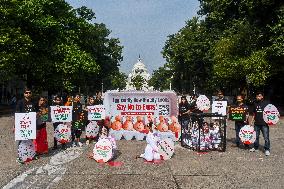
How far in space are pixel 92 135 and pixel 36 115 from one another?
4.29 m

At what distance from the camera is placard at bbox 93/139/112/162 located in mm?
13500

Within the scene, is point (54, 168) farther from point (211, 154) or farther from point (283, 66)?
point (283, 66)

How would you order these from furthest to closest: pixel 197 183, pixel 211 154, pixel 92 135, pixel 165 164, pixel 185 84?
pixel 185 84
pixel 92 135
pixel 211 154
pixel 165 164
pixel 197 183

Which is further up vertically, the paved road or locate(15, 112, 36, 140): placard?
locate(15, 112, 36, 140): placard

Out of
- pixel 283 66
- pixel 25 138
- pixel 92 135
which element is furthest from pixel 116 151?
pixel 283 66

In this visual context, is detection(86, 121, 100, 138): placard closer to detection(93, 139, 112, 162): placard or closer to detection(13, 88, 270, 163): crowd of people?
detection(13, 88, 270, 163): crowd of people

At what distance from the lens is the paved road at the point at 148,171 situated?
34.3 feet

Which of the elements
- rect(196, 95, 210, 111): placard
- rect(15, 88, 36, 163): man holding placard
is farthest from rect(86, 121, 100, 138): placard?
rect(196, 95, 210, 111): placard

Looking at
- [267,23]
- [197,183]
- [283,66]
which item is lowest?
[197,183]

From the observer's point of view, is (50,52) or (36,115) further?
(50,52)

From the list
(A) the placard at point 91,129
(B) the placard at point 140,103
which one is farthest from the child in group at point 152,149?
(B) the placard at point 140,103

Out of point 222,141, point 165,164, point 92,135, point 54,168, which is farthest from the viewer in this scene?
point 92,135

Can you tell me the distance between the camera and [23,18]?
43.0m

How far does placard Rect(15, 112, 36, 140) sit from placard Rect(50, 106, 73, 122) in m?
2.61
